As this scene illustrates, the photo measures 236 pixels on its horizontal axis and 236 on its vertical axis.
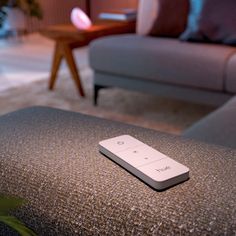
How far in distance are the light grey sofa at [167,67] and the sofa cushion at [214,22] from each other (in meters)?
0.07

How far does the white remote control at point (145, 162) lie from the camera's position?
604mm

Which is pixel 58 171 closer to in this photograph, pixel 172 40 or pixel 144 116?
pixel 144 116

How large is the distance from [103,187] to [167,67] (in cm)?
179

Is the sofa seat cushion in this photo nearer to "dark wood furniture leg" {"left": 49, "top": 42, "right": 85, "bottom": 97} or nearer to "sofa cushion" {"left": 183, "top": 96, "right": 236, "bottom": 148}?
"dark wood furniture leg" {"left": 49, "top": 42, "right": 85, "bottom": 97}

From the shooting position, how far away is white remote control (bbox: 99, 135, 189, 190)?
604 millimetres

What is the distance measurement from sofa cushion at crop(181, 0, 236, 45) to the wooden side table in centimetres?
63

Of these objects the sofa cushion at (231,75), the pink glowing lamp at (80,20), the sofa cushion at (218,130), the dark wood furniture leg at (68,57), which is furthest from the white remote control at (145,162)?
the pink glowing lamp at (80,20)

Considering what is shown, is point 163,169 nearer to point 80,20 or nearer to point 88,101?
point 88,101

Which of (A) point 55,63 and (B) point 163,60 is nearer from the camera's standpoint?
(B) point 163,60

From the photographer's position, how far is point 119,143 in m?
0.73

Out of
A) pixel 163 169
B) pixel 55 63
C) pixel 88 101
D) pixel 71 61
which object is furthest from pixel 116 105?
pixel 163 169

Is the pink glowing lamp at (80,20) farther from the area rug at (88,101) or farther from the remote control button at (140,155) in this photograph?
the remote control button at (140,155)

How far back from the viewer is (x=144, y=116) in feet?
8.33

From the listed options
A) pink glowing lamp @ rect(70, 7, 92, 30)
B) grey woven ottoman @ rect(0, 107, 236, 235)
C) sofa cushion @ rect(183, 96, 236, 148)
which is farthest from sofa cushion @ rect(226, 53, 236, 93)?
grey woven ottoman @ rect(0, 107, 236, 235)
